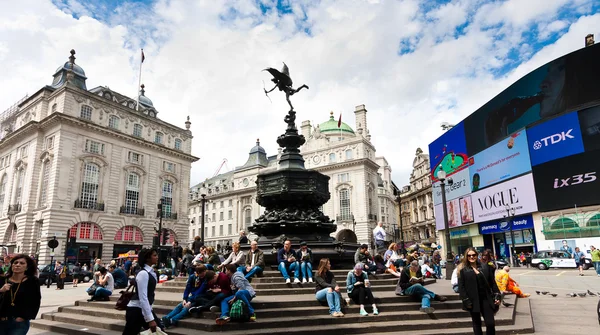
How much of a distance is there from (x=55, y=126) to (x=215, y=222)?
4184cm

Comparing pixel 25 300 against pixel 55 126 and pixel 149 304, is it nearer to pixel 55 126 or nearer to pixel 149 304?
pixel 149 304

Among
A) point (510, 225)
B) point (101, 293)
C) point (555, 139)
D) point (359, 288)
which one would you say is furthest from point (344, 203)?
point (359, 288)

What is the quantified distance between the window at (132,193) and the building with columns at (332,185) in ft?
85.5

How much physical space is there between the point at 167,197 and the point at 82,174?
35.4 feet

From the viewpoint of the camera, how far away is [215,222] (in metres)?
74.7

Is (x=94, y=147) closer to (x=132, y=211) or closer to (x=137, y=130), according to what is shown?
(x=137, y=130)

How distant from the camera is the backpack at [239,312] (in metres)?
6.73

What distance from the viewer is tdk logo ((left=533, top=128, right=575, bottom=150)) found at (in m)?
33.6

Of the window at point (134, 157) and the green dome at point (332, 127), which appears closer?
the window at point (134, 157)

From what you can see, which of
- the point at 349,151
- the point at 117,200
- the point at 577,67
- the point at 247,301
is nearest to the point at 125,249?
the point at 117,200

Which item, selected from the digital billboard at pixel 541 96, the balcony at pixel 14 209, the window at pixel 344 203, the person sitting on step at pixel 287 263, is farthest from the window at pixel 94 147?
the digital billboard at pixel 541 96

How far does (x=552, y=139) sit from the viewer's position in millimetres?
34656

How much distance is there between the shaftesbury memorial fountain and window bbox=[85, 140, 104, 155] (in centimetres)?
3305

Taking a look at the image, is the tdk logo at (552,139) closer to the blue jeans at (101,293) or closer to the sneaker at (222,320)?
the sneaker at (222,320)
